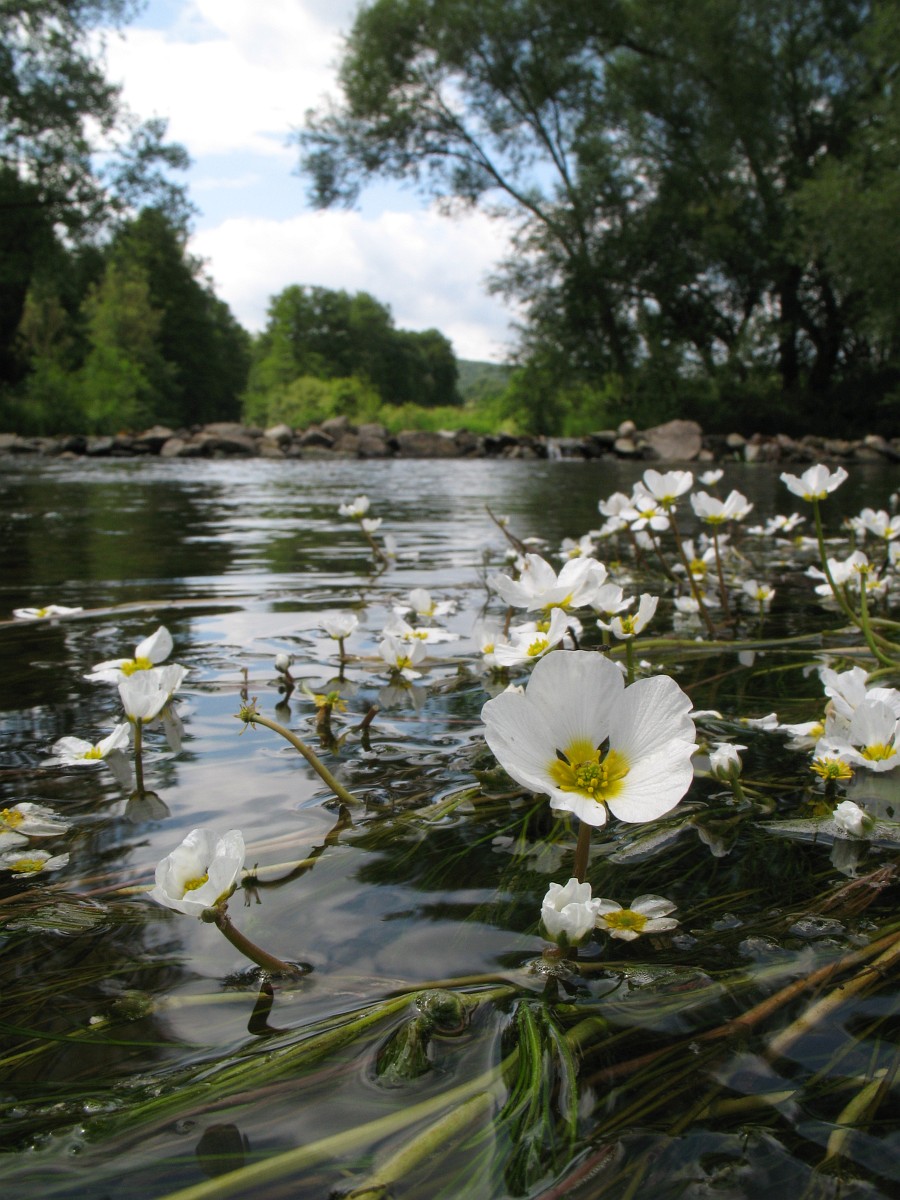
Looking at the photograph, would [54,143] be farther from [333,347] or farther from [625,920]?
[333,347]

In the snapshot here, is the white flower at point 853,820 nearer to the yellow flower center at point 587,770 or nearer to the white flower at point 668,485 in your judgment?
the yellow flower center at point 587,770

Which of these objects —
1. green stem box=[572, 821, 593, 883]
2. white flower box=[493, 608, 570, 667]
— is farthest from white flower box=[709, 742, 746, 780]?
green stem box=[572, 821, 593, 883]

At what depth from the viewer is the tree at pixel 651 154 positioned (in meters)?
22.2

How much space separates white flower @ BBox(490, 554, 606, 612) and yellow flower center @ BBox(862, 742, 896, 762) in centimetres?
57

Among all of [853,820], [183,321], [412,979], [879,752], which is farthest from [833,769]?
[183,321]

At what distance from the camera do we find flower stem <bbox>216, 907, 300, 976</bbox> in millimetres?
918


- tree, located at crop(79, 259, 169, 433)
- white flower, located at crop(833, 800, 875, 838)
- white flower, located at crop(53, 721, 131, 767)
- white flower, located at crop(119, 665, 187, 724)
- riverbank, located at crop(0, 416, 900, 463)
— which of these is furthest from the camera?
tree, located at crop(79, 259, 169, 433)

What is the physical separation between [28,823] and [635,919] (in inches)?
37.5

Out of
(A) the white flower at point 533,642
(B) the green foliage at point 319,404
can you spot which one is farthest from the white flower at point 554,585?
(B) the green foliage at point 319,404

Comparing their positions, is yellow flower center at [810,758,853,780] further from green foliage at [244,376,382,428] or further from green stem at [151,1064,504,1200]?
green foliage at [244,376,382,428]

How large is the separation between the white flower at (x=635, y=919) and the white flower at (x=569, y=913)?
0.23 feet

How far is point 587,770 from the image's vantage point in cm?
97

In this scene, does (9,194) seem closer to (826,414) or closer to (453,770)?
(826,414)

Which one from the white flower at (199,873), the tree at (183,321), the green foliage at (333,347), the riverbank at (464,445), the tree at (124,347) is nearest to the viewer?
the white flower at (199,873)
